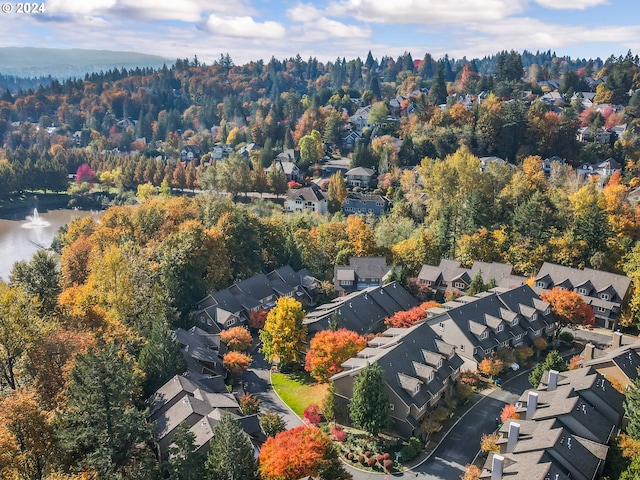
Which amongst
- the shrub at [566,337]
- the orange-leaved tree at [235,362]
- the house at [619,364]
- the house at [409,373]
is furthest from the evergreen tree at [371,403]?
the shrub at [566,337]

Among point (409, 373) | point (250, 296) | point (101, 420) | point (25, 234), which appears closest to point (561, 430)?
point (409, 373)

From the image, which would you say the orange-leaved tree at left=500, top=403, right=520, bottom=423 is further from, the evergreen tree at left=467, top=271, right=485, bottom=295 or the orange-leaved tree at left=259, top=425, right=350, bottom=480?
the evergreen tree at left=467, top=271, right=485, bottom=295

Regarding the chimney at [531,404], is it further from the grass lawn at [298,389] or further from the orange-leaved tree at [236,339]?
the orange-leaved tree at [236,339]

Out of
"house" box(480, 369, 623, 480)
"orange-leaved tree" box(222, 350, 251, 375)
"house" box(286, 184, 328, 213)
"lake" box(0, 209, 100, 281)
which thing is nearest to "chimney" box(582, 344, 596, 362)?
"house" box(480, 369, 623, 480)

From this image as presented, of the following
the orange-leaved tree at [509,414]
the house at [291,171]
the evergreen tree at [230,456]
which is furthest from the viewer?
the house at [291,171]

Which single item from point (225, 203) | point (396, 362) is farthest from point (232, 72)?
point (396, 362)
